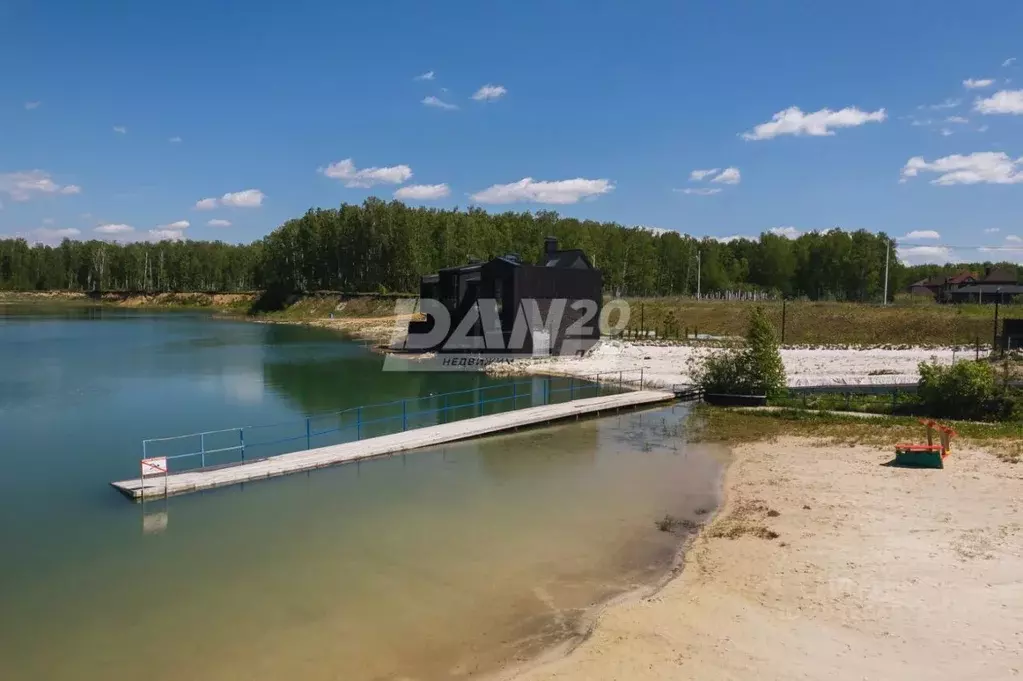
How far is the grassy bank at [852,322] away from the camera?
47938mm

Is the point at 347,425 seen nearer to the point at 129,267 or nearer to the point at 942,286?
the point at 942,286

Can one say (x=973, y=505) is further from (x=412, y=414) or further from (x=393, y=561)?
(x=412, y=414)

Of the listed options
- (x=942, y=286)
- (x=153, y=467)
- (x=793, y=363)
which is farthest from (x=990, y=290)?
(x=153, y=467)

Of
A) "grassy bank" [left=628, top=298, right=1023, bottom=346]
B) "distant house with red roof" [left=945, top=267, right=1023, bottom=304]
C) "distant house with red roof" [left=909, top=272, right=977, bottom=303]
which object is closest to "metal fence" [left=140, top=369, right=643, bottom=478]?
"grassy bank" [left=628, top=298, right=1023, bottom=346]

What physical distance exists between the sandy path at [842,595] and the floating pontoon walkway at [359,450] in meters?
9.95

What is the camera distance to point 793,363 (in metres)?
38.0

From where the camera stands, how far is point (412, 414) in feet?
92.0

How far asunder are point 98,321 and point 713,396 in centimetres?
8340

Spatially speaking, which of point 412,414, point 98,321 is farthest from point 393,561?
point 98,321

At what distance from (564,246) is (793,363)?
54701 mm

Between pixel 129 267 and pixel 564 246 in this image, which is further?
pixel 129 267

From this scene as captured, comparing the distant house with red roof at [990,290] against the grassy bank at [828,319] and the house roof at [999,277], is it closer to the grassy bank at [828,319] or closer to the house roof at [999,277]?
the house roof at [999,277]

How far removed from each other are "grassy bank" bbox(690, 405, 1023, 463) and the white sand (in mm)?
6791

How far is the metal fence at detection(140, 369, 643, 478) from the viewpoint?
20.4 meters
